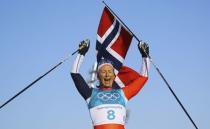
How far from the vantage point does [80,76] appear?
866 cm

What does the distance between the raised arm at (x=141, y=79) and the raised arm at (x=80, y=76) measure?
0.74 m

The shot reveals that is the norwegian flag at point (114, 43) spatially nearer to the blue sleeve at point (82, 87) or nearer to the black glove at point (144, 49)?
the black glove at point (144, 49)

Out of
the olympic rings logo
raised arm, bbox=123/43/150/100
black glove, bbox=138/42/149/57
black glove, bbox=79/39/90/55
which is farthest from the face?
black glove, bbox=138/42/149/57

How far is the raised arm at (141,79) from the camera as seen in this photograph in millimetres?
8789

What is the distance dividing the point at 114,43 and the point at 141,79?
5.05ft

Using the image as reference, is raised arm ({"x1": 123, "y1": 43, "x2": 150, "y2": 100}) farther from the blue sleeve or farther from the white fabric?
the blue sleeve

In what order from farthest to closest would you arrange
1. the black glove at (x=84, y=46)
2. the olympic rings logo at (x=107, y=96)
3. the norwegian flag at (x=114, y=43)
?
the norwegian flag at (x=114, y=43)
the black glove at (x=84, y=46)
the olympic rings logo at (x=107, y=96)

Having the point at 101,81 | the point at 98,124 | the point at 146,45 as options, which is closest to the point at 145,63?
the point at 146,45

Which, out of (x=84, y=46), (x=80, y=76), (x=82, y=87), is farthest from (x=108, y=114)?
(x=84, y=46)

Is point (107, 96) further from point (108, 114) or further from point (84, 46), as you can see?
point (84, 46)

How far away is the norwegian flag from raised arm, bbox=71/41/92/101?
1.13 m

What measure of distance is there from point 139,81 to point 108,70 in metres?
0.70

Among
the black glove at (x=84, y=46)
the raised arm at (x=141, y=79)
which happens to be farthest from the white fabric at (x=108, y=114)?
the black glove at (x=84, y=46)

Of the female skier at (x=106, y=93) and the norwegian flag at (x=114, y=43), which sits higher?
the norwegian flag at (x=114, y=43)
